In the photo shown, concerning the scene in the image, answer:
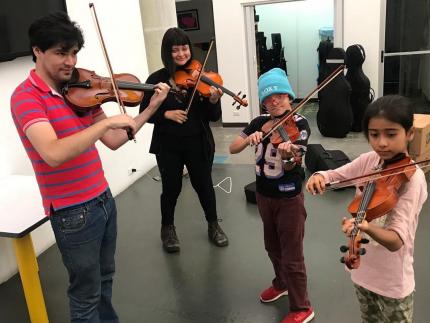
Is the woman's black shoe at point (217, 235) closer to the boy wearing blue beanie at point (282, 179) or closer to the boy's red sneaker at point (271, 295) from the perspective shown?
the boy's red sneaker at point (271, 295)

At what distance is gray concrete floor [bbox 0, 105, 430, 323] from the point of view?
7.29ft

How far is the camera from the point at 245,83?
587cm

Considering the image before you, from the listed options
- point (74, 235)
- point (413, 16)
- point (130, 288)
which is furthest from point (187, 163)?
point (413, 16)

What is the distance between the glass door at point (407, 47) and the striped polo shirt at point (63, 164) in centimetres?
467

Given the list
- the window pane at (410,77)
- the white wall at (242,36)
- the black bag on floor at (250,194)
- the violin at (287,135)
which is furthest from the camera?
the window pane at (410,77)

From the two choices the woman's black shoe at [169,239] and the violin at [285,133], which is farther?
the woman's black shoe at [169,239]

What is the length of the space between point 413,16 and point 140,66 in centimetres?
348

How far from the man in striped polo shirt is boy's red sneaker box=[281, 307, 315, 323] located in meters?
0.91

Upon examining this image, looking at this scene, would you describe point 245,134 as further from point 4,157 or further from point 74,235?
point 4,157

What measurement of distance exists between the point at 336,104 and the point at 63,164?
13.4 feet

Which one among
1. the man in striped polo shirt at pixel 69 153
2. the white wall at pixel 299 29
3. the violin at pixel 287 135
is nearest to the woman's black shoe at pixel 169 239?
the man in striped polo shirt at pixel 69 153

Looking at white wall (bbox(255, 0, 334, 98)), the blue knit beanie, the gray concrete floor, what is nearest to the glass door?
white wall (bbox(255, 0, 334, 98))

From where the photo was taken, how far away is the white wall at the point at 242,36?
205 inches

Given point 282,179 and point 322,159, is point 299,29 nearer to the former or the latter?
point 322,159
